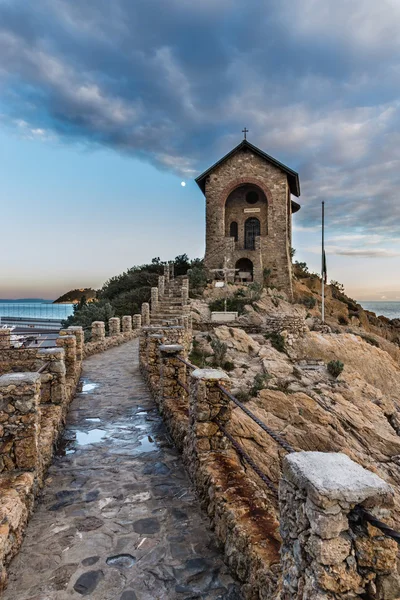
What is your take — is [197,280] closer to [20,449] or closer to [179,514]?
[20,449]

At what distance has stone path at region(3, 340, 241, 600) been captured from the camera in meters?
3.28

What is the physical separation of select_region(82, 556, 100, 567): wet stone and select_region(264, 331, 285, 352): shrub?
16314mm

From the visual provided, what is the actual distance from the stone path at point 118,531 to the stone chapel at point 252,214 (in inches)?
975

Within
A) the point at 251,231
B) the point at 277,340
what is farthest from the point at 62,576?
the point at 251,231

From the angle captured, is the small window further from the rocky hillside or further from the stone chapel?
the rocky hillside

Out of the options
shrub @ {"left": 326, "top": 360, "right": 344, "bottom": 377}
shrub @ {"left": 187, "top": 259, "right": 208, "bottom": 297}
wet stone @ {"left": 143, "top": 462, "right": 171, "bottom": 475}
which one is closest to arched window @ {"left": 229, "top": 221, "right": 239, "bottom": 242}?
shrub @ {"left": 187, "top": 259, "right": 208, "bottom": 297}

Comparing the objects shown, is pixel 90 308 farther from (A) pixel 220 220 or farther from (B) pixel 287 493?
(B) pixel 287 493

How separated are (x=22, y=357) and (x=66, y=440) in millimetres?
8921

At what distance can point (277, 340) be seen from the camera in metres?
19.8

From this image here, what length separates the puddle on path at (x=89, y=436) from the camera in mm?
6586

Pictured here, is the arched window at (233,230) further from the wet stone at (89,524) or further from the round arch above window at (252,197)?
the wet stone at (89,524)

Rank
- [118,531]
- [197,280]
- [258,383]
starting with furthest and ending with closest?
[197,280], [258,383], [118,531]

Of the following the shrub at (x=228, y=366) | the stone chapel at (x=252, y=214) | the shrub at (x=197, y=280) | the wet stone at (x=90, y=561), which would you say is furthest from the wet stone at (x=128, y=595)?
the stone chapel at (x=252, y=214)

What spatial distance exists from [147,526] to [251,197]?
101 ft
